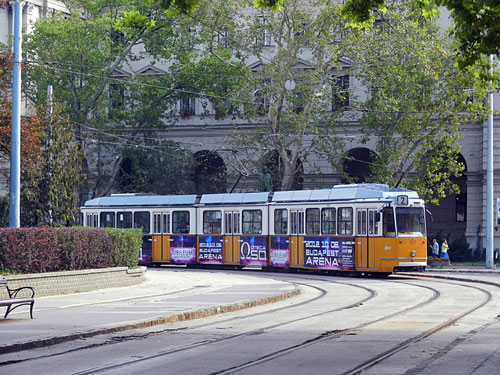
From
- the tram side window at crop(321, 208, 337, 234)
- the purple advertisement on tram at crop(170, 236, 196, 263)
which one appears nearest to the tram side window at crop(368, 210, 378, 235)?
the tram side window at crop(321, 208, 337, 234)

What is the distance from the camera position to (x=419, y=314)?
765 inches

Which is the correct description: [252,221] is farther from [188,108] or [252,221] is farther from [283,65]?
[188,108]

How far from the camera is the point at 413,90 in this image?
146 feet

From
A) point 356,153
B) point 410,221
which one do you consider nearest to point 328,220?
point 410,221

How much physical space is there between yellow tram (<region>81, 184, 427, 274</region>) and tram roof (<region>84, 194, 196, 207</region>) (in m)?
0.04

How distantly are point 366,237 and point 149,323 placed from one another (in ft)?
57.3

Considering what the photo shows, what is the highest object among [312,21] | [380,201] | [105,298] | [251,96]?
[312,21]

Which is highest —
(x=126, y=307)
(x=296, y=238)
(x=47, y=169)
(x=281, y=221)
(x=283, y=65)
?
(x=283, y=65)

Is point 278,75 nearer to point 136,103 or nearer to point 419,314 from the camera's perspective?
point 136,103

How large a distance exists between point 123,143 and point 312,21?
1522 cm

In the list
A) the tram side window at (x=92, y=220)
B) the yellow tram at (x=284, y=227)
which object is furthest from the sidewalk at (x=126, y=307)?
the tram side window at (x=92, y=220)

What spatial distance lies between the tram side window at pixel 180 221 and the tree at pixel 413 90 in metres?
10.2

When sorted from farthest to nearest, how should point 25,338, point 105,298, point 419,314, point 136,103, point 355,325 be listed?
point 136,103 < point 105,298 < point 419,314 < point 355,325 < point 25,338

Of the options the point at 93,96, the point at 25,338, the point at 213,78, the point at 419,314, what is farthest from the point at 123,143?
the point at 25,338
